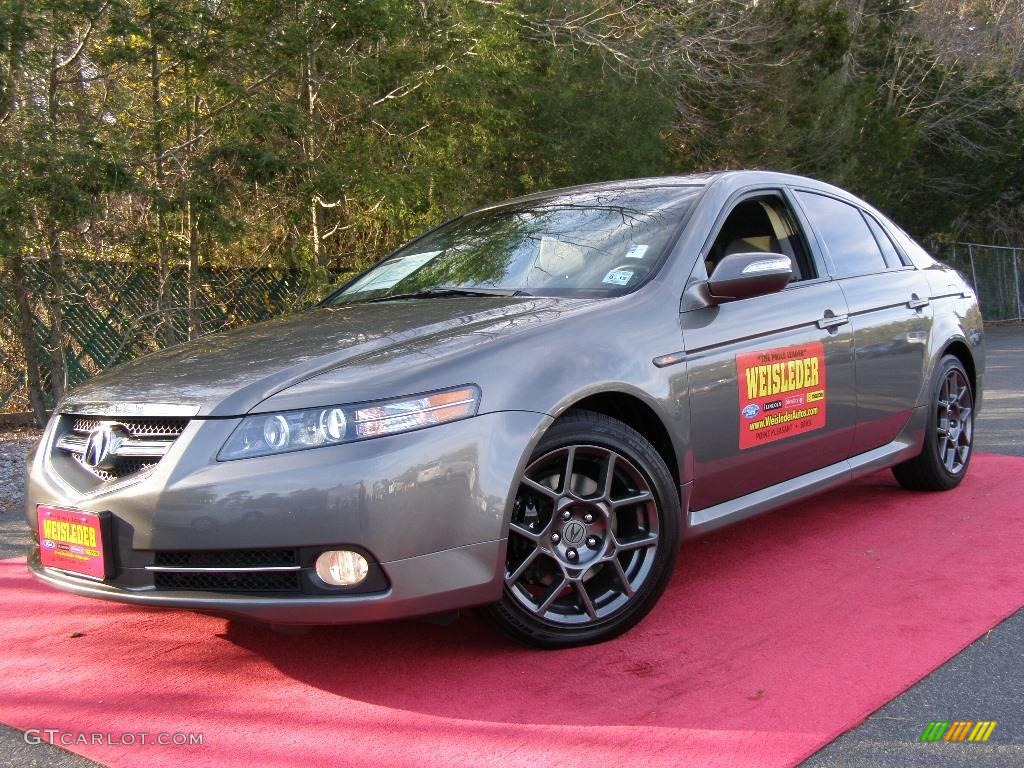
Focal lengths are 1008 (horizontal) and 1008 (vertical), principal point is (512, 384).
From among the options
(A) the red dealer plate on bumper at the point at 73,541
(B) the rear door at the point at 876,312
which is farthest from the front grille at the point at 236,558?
(B) the rear door at the point at 876,312

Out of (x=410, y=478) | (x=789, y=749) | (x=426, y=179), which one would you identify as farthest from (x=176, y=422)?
(x=426, y=179)

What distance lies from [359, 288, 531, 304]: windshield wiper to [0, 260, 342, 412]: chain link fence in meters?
5.81

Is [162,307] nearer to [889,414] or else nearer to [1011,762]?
[889,414]

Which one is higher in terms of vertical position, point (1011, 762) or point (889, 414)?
point (889, 414)

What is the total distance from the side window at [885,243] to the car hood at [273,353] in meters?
2.21

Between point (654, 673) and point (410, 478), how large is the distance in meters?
0.99

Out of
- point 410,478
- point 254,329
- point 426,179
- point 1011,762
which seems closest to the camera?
point 1011,762

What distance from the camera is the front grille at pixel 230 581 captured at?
2.80 m

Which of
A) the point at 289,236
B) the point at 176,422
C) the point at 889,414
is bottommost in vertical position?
the point at 889,414

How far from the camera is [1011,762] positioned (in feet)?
8.20

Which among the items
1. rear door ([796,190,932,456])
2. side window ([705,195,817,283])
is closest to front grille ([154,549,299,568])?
side window ([705,195,817,283])

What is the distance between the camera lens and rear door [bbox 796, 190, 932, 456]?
4.45m

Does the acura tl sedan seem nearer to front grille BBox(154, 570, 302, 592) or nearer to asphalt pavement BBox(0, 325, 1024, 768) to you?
front grille BBox(154, 570, 302, 592)

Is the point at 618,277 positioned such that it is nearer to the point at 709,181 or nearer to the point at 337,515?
the point at 709,181
